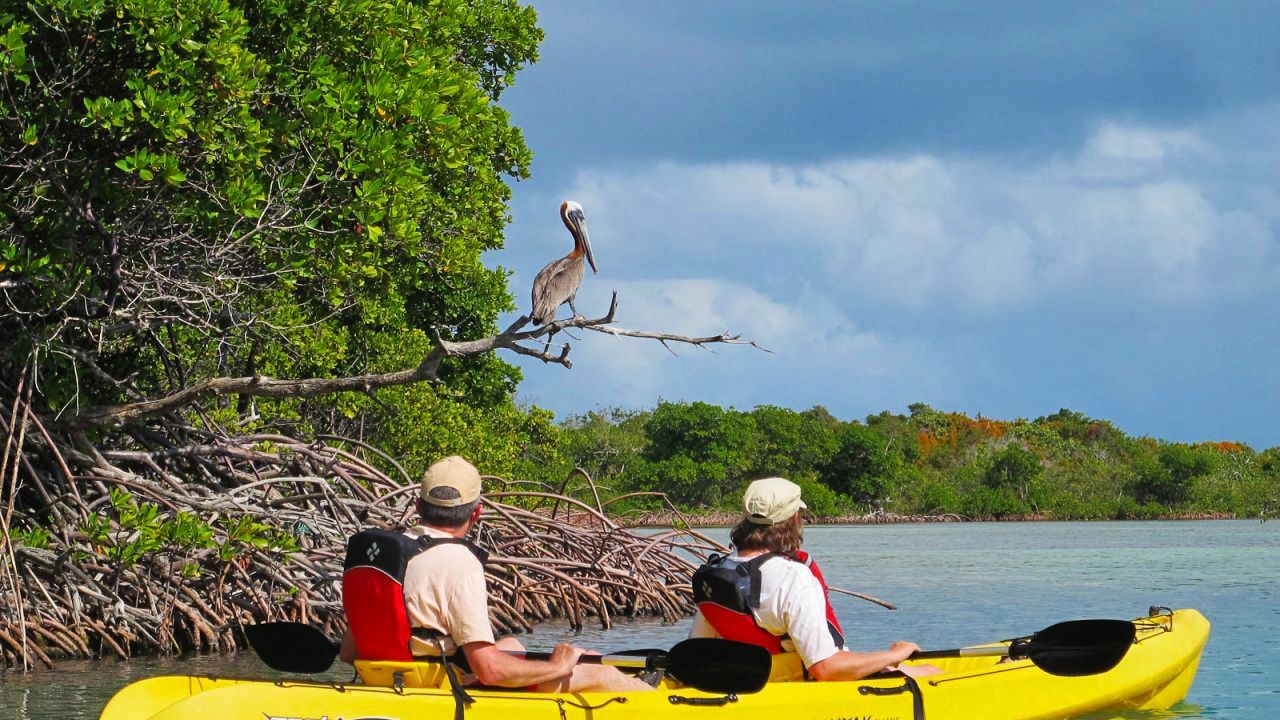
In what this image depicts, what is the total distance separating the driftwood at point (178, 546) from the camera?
7477mm

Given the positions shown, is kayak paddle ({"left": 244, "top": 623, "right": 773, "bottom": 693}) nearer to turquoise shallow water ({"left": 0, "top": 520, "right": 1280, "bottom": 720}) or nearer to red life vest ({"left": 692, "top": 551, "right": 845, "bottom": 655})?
red life vest ({"left": 692, "top": 551, "right": 845, "bottom": 655})

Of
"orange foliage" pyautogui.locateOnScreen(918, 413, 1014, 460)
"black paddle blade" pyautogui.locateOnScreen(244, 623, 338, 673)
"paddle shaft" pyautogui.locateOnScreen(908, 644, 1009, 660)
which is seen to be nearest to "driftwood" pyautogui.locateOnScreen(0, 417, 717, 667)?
"black paddle blade" pyautogui.locateOnScreen(244, 623, 338, 673)

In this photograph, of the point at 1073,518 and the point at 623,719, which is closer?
the point at 623,719

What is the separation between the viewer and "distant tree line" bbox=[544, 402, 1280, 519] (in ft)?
151

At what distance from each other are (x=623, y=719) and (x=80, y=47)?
15.4 ft

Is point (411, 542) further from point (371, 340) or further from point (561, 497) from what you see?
point (371, 340)

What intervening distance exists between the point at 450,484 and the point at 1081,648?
2.85 m

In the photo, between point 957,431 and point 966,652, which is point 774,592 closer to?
point 966,652

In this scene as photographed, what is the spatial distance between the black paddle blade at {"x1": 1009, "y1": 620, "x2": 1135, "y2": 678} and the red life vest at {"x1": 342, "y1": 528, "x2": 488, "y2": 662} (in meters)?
2.53

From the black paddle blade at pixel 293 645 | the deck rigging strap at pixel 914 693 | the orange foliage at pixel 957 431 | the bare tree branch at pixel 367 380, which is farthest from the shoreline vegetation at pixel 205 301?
the orange foliage at pixel 957 431

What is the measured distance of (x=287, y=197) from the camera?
7461mm

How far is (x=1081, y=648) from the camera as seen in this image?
17.7ft

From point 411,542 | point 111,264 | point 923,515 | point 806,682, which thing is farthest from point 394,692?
point 923,515

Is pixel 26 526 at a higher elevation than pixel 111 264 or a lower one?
lower
